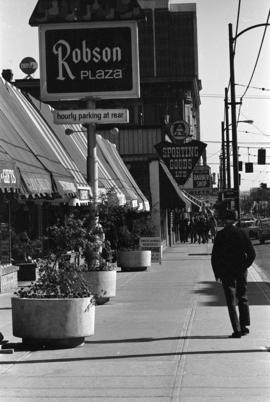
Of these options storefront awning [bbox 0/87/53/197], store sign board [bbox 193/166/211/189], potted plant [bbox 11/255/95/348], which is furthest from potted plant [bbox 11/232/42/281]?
store sign board [bbox 193/166/211/189]

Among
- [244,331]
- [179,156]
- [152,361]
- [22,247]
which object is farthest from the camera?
[179,156]

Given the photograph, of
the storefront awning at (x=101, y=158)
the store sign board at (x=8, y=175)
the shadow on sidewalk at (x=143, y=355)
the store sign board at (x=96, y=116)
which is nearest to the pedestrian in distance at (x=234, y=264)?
the shadow on sidewalk at (x=143, y=355)

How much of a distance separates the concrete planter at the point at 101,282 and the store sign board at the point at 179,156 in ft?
59.5

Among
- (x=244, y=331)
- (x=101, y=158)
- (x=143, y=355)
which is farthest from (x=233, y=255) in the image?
(x=101, y=158)

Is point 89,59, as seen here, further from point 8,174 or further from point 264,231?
point 264,231

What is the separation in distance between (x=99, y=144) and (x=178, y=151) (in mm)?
5359

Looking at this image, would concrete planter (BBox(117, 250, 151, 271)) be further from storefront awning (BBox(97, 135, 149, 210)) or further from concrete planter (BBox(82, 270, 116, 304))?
concrete planter (BBox(82, 270, 116, 304))

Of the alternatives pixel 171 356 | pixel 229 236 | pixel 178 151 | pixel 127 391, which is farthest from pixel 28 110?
pixel 178 151

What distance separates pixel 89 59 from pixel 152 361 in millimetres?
8179

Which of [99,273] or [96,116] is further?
[96,116]

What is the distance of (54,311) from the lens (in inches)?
322

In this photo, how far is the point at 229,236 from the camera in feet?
30.5

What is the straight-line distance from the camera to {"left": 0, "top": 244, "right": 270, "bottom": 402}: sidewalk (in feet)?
20.1

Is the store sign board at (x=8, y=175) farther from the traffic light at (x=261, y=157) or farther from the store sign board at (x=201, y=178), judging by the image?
the store sign board at (x=201, y=178)
